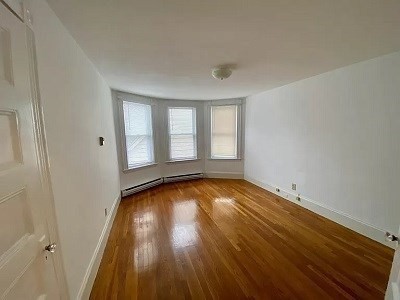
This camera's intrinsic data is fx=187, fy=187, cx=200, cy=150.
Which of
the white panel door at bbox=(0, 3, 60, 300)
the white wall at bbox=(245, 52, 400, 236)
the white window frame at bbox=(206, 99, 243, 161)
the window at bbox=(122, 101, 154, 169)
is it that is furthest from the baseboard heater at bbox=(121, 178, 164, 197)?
the white panel door at bbox=(0, 3, 60, 300)

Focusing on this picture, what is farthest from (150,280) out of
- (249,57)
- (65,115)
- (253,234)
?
(249,57)

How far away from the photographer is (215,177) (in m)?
5.24

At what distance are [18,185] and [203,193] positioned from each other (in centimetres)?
349

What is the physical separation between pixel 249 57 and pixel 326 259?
2.31m

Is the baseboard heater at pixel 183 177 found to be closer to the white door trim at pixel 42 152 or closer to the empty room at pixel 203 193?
the empty room at pixel 203 193

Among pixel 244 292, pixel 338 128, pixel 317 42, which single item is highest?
pixel 317 42

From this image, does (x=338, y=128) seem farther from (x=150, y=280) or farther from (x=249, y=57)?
(x=150, y=280)

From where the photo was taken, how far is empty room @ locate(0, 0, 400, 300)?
92cm

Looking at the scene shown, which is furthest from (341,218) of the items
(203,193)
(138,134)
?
(138,134)

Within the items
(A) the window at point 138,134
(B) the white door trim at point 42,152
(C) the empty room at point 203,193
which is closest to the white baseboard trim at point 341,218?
(C) the empty room at point 203,193

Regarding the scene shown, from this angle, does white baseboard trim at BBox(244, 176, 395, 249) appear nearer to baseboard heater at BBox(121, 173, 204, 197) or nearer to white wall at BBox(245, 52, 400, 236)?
white wall at BBox(245, 52, 400, 236)

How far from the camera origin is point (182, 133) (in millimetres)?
4883

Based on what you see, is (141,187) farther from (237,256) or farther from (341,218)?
(341,218)

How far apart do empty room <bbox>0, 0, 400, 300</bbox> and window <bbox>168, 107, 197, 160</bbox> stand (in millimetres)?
1064
